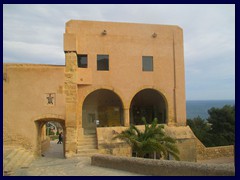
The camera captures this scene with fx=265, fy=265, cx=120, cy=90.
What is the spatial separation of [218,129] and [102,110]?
1300 centimetres

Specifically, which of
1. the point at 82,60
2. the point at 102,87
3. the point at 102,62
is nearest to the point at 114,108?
the point at 102,87

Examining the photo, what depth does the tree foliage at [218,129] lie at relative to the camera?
2384 cm

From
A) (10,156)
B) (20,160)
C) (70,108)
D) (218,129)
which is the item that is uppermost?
(70,108)

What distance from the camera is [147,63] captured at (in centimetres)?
1855

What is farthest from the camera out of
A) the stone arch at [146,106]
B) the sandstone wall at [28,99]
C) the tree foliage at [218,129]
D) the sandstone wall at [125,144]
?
the tree foliage at [218,129]

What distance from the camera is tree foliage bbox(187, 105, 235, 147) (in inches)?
939

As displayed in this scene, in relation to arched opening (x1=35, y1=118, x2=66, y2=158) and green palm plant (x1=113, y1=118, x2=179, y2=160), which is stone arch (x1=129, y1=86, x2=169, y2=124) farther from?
arched opening (x1=35, y1=118, x2=66, y2=158)

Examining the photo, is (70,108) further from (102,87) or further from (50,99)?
(102,87)

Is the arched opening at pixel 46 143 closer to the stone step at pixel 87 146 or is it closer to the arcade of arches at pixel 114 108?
the stone step at pixel 87 146

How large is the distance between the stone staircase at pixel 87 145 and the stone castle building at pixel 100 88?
2.3 inches

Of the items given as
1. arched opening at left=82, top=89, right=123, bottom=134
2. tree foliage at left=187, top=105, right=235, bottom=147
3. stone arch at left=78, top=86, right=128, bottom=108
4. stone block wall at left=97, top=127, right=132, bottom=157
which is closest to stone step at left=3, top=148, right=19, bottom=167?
stone block wall at left=97, top=127, right=132, bottom=157

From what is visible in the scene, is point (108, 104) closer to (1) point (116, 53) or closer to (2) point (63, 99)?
(1) point (116, 53)

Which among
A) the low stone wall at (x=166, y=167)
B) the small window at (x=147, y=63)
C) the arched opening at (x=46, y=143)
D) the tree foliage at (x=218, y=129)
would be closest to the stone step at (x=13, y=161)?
the arched opening at (x=46, y=143)

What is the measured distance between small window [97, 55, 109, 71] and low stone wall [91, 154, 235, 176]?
8.04 metres
